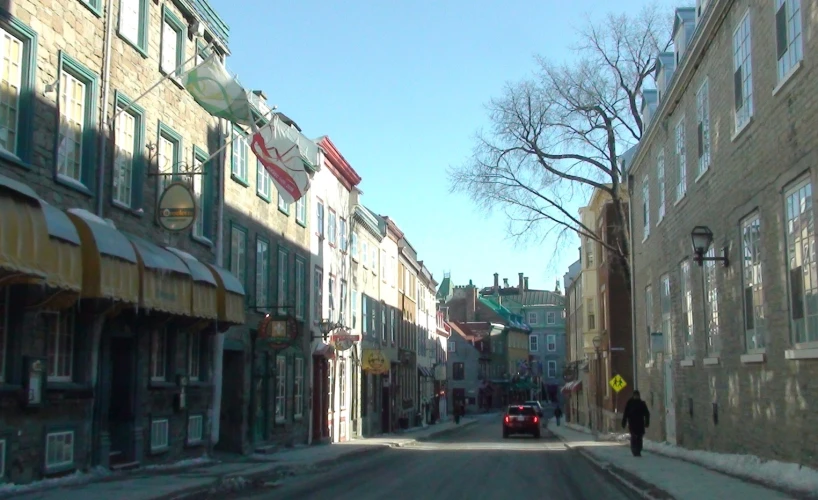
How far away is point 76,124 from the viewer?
48.6 ft

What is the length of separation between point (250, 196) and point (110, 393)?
8494mm

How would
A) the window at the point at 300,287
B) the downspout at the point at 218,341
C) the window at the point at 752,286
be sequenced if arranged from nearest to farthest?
the window at the point at 752,286, the downspout at the point at 218,341, the window at the point at 300,287

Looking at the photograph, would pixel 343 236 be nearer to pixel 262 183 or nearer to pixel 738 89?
pixel 262 183

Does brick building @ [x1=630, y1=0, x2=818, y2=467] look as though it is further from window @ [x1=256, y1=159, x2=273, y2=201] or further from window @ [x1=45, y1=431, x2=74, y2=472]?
window @ [x1=45, y1=431, x2=74, y2=472]

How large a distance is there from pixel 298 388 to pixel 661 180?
1263 cm

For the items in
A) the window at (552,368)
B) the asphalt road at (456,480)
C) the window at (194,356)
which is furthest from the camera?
the window at (552,368)

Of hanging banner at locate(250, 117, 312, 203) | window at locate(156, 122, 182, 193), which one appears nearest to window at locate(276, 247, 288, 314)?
hanging banner at locate(250, 117, 312, 203)

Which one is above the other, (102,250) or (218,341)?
(102,250)

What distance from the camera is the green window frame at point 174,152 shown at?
17922 mm

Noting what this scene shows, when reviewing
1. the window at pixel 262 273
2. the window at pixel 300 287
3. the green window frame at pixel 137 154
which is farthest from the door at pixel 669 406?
the green window frame at pixel 137 154

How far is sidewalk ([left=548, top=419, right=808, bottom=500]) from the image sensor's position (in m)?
12.4

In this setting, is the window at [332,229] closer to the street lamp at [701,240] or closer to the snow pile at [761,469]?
the snow pile at [761,469]

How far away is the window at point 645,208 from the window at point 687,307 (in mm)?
5683

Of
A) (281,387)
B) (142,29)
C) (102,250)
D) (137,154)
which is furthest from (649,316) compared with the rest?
(102,250)
